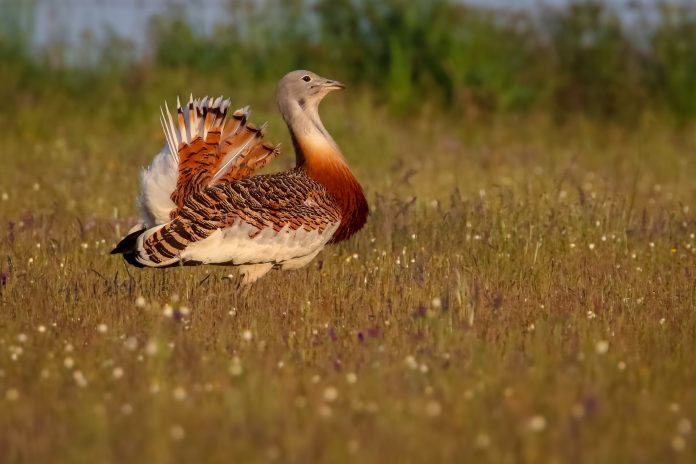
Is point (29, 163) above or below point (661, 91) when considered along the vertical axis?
above

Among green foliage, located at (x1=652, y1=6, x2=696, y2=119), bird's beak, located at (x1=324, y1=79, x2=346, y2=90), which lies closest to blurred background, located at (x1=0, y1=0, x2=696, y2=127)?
green foliage, located at (x1=652, y1=6, x2=696, y2=119)

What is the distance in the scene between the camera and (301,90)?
6.91 meters

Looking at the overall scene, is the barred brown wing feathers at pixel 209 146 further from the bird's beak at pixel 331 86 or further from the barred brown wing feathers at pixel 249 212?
the bird's beak at pixel 331 86

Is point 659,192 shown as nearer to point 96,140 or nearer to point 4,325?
point 96,140

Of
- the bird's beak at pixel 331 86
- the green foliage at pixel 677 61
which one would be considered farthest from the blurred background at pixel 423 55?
the bird's beak at pixel 331 86

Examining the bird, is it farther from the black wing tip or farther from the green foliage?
the green foliage

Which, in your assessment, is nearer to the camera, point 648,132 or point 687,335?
point 687,335

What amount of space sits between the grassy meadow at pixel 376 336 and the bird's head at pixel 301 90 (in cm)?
95

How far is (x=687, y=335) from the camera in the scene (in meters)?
5.36

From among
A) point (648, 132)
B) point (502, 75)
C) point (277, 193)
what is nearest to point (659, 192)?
point (648, 132)

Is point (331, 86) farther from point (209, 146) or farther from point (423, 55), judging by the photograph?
point (423, 55)

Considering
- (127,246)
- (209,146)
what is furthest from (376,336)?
(209,146)

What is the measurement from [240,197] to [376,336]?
1470 mm

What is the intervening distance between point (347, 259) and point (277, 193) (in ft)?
3.28
